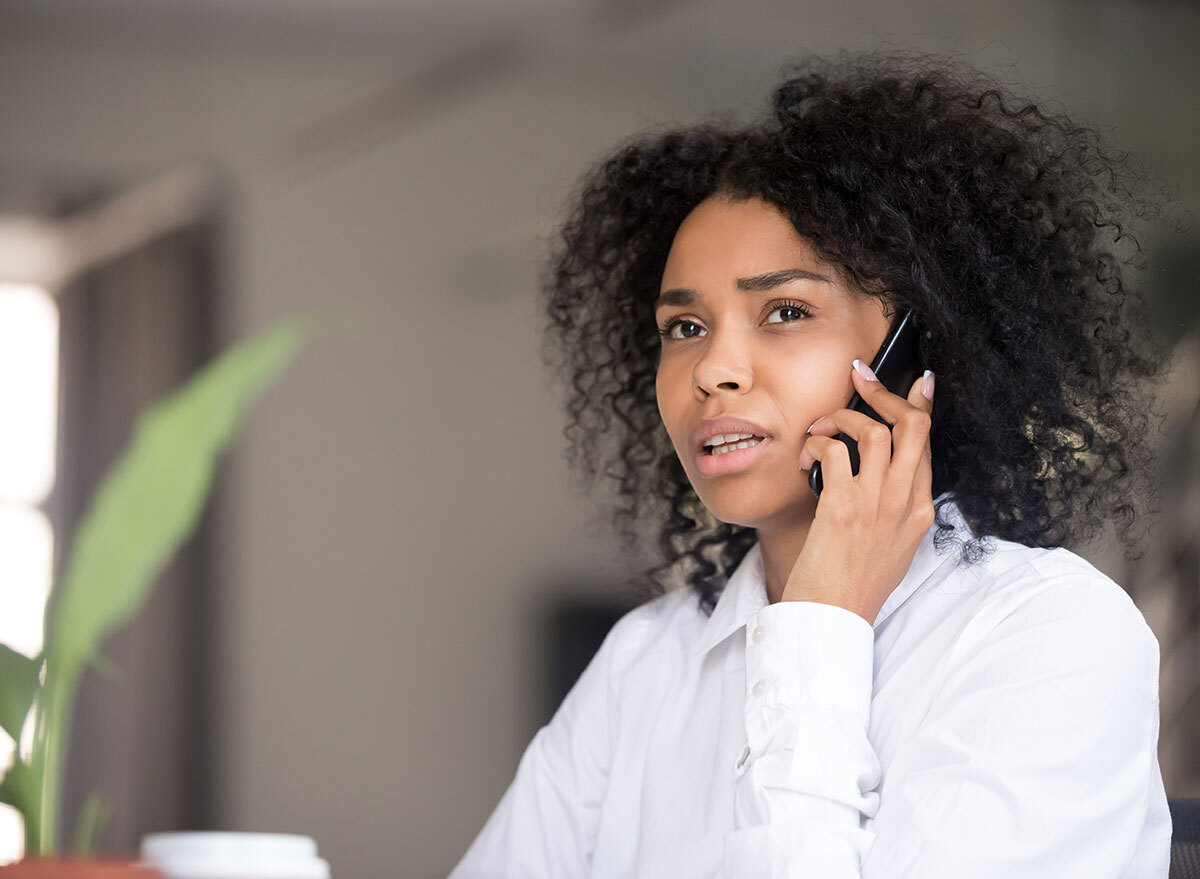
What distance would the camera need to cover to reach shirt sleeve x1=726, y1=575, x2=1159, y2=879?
932 mm

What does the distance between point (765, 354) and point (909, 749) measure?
1.37 feet

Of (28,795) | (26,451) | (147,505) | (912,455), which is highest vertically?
(26,451)

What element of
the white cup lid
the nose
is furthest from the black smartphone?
the white cup lid

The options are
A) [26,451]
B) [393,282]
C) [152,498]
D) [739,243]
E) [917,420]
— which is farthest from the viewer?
[393,282]

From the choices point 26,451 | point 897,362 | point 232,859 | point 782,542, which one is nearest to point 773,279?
point 897,362

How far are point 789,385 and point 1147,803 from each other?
49 centimetres

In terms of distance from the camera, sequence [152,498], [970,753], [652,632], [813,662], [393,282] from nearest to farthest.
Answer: [152,498]
[970,753]
[813,662]
[652,632]
[393,282]

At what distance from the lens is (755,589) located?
1.38m

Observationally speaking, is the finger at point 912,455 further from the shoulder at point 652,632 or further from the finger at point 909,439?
the shoulder at point 652,632

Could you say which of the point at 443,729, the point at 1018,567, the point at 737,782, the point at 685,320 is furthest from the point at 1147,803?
the point at 443,729

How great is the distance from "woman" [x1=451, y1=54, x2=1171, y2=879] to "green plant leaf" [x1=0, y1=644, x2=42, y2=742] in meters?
0.61

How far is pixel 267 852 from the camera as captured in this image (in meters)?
0.60

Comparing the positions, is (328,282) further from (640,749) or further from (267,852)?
(267,852)

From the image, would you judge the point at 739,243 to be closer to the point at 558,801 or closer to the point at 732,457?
the point at 732,457
